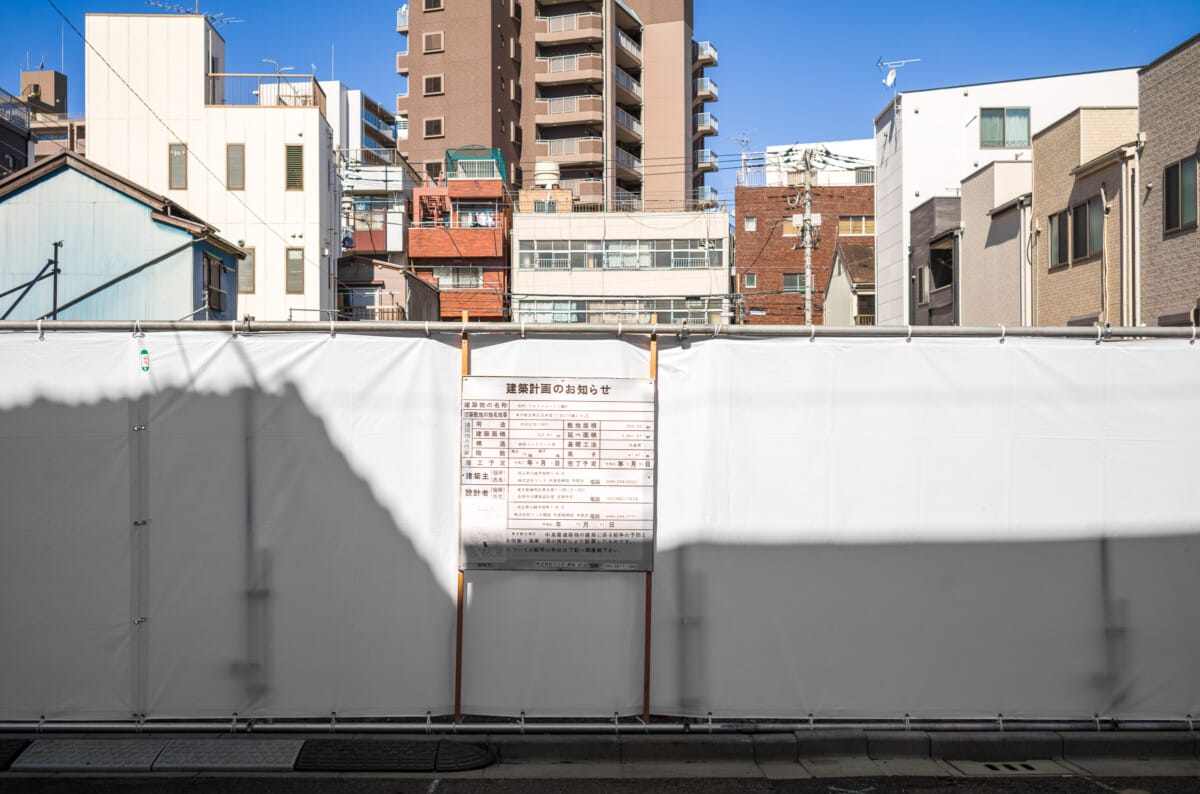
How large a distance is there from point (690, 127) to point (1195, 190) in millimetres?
52341

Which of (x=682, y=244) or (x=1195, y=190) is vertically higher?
(x=682, y=244)

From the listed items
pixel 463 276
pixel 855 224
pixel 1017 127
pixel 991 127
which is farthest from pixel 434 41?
pixel 1017 127

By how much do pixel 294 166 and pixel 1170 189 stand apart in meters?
31.2

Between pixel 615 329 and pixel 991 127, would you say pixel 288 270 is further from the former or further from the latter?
pixel 615 329

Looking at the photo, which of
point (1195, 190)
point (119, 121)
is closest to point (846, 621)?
point (1195, 190)

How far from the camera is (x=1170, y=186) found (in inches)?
851

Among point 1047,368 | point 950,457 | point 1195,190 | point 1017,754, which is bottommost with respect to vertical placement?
point 1017,754

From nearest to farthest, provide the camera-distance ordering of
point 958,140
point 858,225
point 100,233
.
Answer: point 100,233, point 958,140, point 858,225

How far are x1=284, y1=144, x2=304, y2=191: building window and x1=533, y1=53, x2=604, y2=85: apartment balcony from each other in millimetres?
29863

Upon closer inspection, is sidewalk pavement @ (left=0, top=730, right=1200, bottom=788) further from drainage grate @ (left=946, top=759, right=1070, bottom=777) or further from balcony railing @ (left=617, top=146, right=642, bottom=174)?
balcony railing @ (left=617, top=146, right=642, bottom=174)

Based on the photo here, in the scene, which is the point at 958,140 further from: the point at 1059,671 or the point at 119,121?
the point at 1059,671

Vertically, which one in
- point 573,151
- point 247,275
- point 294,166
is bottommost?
point 247,275

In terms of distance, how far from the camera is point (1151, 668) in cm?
608

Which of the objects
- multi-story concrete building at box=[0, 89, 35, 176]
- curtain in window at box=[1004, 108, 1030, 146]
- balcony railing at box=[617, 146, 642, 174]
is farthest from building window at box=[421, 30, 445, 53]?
curtain in window at box=[1004, 108, 1030, 146]
